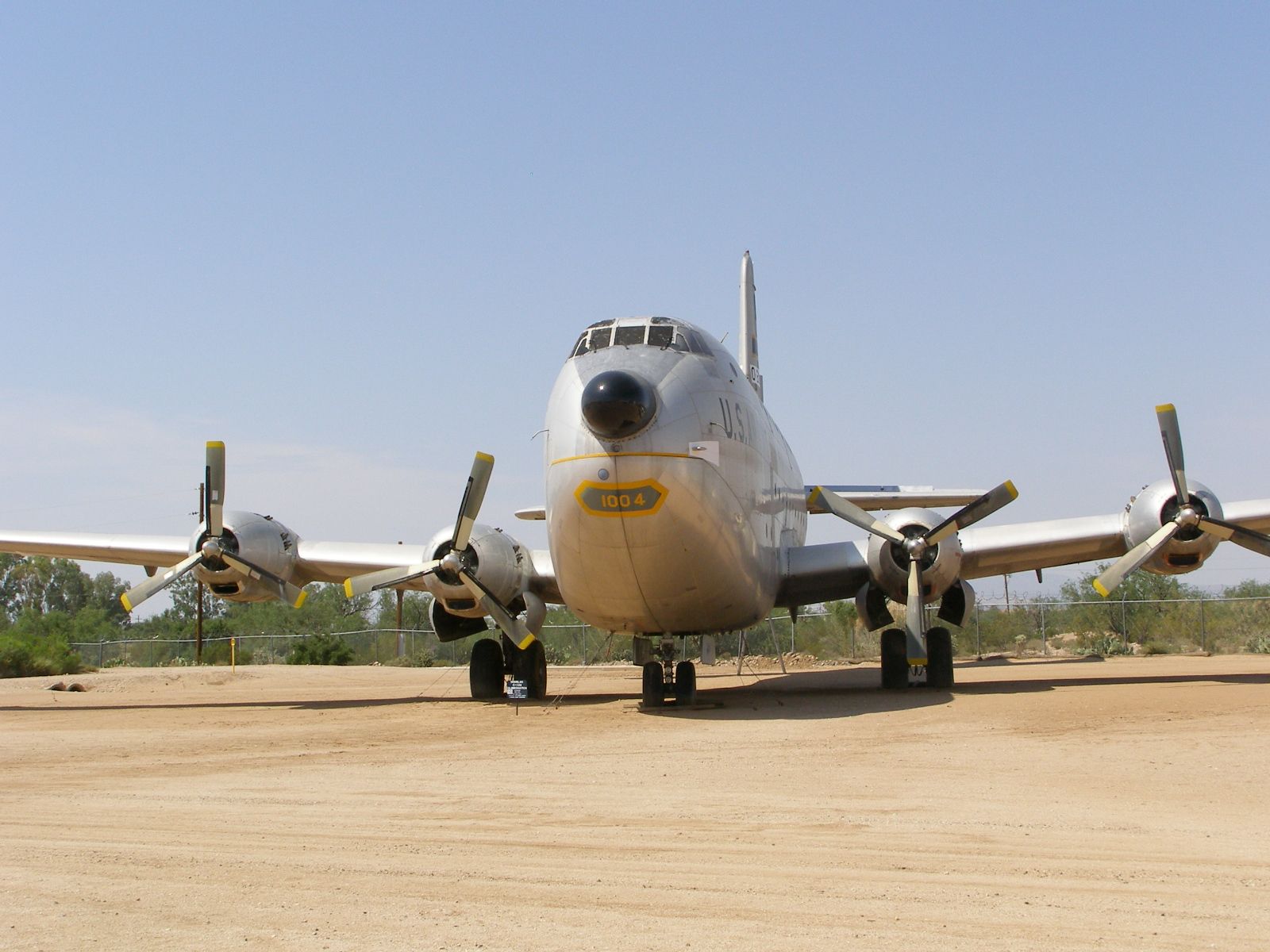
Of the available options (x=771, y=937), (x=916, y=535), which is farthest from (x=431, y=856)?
(x=916, y=535)

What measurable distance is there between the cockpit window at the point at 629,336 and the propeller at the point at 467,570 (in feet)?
11.3

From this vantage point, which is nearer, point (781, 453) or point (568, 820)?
point (568, 820)

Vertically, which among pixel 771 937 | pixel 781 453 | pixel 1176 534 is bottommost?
pixel 771 937

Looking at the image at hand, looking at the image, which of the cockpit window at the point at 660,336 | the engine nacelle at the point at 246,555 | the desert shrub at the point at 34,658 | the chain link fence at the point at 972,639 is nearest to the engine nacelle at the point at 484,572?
the engine nacelle at the point at 246,555

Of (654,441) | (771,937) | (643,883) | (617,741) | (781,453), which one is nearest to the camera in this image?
(771,937)

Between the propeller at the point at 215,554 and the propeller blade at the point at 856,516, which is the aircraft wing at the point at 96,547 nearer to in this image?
the propeller at the point at 215,554

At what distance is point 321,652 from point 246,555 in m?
25.7

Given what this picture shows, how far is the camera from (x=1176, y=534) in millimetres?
17328

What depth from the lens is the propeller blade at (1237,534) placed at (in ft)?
56.3

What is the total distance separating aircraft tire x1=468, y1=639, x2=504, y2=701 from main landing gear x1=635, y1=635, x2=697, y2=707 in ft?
11.8

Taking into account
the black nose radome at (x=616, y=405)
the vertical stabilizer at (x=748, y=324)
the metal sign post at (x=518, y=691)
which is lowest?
the metal sign post at (x=518, y=691)

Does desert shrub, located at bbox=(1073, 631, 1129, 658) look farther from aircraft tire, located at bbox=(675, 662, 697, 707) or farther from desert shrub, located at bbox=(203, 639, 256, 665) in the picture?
desert shrub, located at bbox=(203, 639, 256, 665)

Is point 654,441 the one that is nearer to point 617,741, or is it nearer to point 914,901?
point 617,741

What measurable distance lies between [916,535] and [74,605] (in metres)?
89.9
